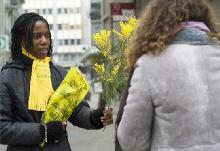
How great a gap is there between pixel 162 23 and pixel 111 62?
33.7 inches

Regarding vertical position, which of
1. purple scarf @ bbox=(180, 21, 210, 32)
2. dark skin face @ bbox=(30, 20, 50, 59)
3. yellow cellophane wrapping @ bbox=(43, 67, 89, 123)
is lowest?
yellow cellophane wrapping @ bbox=(43, 67, 89, 123)

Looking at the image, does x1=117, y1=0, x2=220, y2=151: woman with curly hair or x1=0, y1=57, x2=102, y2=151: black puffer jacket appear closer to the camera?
x1=117, y1=0, x2=220, y2=151: woman with curly hair

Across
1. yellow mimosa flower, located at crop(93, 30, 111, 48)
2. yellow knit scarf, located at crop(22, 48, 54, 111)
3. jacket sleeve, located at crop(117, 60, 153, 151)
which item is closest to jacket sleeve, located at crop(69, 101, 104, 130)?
yellow knit scarf, located at crop(22, 48, 54, 111)

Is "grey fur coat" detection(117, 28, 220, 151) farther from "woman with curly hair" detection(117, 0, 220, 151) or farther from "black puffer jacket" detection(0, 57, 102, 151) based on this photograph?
"black puffer jacket" detection(0, 57, 102, 151)

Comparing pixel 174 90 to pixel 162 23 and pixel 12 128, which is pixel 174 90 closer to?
pixel 162 23

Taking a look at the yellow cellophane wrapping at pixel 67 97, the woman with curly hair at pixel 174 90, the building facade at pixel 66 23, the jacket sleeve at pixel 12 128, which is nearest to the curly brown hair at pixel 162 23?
the woman with curly hair at pixel 174 90

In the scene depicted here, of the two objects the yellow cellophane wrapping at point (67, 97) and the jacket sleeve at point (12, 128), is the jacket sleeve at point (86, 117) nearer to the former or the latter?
the yellow cellophane wrapping at point (67, 97)

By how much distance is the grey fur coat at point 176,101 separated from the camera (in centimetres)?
266

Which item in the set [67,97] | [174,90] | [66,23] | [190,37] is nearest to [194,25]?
[190,37]

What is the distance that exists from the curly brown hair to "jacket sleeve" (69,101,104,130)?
0.75m

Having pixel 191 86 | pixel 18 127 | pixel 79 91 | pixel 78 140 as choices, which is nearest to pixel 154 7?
pixel 191 86

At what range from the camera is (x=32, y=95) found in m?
3.26

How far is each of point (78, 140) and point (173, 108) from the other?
9851mm

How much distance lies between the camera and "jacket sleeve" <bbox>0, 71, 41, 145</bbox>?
3.19 m
